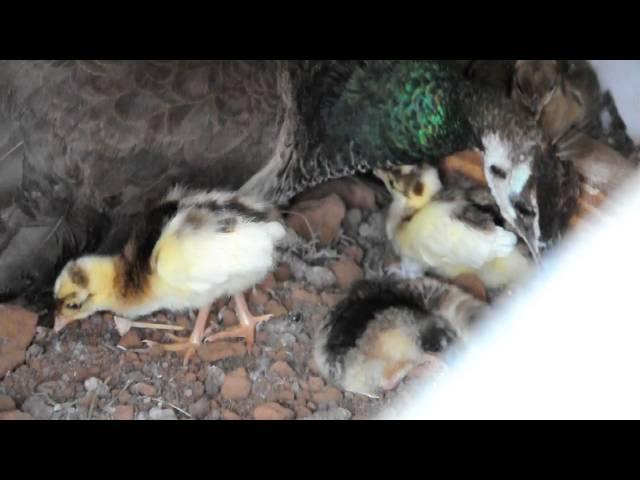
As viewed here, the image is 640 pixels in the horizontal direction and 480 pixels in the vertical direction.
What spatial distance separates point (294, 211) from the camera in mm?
1498

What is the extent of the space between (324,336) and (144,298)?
0.33m

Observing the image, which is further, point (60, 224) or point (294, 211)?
point (294, 211)

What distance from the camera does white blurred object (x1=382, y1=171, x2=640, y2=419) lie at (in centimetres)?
122

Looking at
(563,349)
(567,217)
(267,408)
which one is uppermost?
(567,217)

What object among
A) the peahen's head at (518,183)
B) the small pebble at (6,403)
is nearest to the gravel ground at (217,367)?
the small pebble at (6,403)

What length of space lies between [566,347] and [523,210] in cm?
25

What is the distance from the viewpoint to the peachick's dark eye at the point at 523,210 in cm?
131

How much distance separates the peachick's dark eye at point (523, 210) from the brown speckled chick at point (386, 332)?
17 cm

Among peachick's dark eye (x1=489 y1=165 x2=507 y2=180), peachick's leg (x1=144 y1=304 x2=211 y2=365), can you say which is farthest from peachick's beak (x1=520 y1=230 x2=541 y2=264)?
peachick's leg (x1=144 y1=304 x2=211 y2=365)

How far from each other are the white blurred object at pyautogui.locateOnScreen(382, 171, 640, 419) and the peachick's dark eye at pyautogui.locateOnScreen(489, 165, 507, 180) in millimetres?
164

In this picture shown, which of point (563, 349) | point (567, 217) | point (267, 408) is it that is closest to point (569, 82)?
point (567, 217)

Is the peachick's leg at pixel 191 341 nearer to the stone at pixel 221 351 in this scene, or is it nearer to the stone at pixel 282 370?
the stone at pixel 221 351

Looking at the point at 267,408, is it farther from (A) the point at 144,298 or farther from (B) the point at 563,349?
(B) the point at 563,349

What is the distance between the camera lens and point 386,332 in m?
1.29
